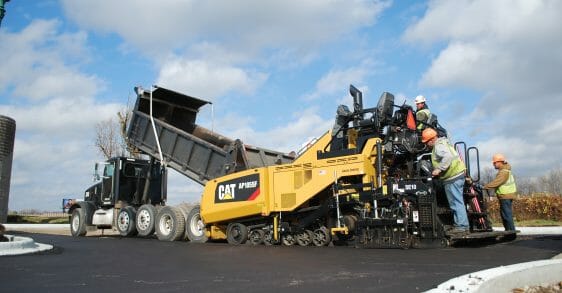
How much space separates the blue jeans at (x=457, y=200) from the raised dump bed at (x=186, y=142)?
15.4ft

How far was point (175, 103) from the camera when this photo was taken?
1441 centimetres

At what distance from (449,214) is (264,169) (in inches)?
150

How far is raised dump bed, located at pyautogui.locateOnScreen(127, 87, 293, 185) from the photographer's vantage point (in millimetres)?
11961

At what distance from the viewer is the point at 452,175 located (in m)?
8.58

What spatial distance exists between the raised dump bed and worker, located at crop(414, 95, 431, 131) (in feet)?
12.7

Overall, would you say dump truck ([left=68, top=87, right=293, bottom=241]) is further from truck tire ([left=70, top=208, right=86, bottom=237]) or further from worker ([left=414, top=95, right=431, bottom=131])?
worker ([left=414, top=95, right=431, bottom=131])

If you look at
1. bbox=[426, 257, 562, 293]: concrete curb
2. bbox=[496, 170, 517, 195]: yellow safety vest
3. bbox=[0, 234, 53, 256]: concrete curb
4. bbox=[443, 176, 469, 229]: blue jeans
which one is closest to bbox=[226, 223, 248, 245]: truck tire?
bbox=[0, 234, 53, 256]: concrete curb

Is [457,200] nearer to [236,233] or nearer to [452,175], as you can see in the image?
[452,175]

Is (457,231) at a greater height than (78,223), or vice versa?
(78,223)

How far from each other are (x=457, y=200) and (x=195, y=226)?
6.54 meters

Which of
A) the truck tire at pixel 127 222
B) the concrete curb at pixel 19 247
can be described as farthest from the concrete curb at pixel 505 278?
the truck tire at pixel 127 222

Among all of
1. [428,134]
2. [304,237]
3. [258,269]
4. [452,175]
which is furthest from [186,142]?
[258,269]

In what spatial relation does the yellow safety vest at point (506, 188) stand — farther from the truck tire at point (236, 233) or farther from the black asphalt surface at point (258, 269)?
the truck tire at point (236, 233)

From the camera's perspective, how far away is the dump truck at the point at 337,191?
27.8ft
